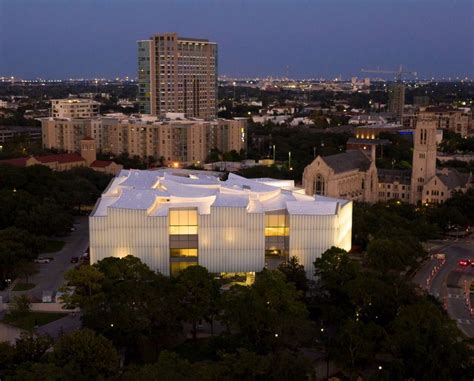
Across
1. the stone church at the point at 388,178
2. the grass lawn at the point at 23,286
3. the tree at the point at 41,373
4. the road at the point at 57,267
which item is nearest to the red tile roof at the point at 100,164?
the road at the point at 57,267

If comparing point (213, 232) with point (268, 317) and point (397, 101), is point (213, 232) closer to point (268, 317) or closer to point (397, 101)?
point (268, 317)

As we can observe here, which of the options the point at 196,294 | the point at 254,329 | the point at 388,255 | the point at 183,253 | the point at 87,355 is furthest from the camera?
the point at 388,255

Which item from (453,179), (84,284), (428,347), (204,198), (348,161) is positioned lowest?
(428,347)

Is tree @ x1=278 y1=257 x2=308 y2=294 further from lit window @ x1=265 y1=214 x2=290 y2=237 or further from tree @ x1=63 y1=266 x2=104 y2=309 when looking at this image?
tree @ x1=63 y1=266 x2=104 y2=309

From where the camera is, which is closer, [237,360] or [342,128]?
[237,360]

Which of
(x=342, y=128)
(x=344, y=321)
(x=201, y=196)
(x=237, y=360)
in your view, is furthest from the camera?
→ (x=342, y=128)

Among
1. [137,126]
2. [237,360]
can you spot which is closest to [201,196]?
[237,360]

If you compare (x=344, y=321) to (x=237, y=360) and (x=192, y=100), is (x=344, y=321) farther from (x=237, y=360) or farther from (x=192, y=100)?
(x=192, y=100)

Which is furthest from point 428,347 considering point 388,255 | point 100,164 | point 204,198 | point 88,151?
point 88,151
